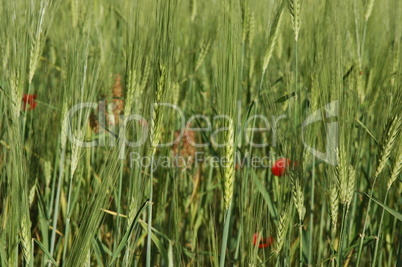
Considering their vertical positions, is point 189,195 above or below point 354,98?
below

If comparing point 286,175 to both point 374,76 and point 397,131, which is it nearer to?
point 397,131

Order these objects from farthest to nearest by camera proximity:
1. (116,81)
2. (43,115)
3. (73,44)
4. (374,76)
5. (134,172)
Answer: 1. (116,81)
2. (374,76)
3. (43,115)
4. (73,44)
5. (134,172)

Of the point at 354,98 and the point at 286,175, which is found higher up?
the point at 354,98

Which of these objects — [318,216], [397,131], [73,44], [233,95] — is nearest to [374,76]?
[318,216]

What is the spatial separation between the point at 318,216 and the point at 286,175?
0.57 meters

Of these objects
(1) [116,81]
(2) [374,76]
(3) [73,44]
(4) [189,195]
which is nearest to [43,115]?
(3) [73,44]

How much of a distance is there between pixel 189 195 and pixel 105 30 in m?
0.67

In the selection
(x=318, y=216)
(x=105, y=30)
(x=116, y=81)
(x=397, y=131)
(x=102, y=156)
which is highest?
(x=105, y=30)

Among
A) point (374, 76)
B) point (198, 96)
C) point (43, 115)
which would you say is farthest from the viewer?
point (198, 96)

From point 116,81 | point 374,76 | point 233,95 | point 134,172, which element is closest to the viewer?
point 233,95

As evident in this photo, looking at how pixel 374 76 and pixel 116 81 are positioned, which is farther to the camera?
pixel 116 81

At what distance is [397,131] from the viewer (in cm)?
104

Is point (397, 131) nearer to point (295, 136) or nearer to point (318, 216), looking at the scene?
point (295, 136)

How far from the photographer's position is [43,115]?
136cm
